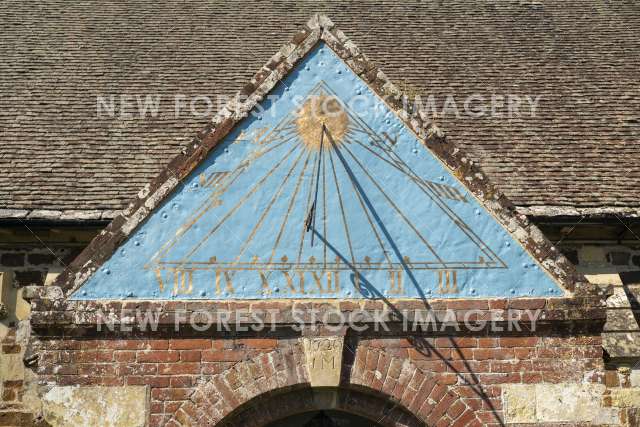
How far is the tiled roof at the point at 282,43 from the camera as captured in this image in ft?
29.6

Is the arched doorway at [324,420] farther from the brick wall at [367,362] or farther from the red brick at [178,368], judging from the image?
the red brick at [178,368]

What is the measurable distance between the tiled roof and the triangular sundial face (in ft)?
6.84

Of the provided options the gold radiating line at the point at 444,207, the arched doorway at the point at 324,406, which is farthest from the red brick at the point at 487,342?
the arched doorway at the point at 324,406

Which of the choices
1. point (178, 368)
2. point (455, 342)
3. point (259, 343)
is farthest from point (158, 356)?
point (455, 342)

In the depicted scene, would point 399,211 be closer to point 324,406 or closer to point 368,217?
point 368,217

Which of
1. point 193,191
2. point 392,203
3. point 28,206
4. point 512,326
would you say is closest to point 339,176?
point 392,203

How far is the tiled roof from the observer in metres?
9.02

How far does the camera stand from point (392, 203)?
22.1ft

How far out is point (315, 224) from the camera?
6.68 metres

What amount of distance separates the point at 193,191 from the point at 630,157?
213 inches

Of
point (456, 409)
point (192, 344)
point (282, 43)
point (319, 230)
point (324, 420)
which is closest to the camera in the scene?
point (456, 409)

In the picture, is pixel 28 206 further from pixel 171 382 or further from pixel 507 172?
pixel 507 172

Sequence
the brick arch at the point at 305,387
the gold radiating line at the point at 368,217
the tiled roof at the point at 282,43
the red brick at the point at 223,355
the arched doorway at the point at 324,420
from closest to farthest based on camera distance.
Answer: the brick arch at the point at 305,387, the red brick at the point at 223,355, the gold radiating line at the point at 368,217, the arched doorway at the point at 324,420, the tiled roof at the point at 282,43

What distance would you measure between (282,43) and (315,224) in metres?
5.87
